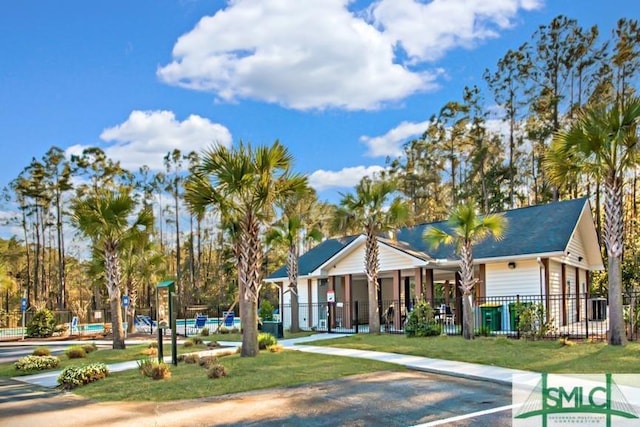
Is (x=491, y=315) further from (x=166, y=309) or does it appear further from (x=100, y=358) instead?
(x=100, y=358)

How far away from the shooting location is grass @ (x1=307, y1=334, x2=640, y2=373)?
38.3 ft

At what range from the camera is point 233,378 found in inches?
445

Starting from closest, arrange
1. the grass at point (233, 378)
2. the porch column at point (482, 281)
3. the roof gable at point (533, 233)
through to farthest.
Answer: the grass at point (233, 378) → the roof gable at point (533, 233) → the porch column at point (482, 281)

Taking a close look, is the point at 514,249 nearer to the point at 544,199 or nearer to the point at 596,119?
the point at 596,119

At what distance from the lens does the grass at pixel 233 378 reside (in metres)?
10.1

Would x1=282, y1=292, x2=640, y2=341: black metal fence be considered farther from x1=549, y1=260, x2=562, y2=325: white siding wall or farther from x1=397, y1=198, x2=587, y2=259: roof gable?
x1=397, y1=198, x2=587, y2=259: roof gable

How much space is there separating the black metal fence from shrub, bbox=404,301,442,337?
0.52 meters

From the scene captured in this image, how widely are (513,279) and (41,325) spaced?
76.4 ft

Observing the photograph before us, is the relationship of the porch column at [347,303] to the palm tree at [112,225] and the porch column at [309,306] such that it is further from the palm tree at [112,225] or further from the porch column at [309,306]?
the palm tree at [112,225]

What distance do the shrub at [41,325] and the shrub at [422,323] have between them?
20207 millimetres

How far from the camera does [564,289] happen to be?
21766 mm

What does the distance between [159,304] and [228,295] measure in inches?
1231

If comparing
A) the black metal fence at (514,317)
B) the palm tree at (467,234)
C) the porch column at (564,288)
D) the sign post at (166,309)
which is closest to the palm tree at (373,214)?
the black metal fence at (514,317)

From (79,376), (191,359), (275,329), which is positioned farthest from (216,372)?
(275,329)
